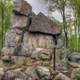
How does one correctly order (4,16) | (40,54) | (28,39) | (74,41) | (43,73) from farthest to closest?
(74,41)
(4,16)
(28,39)
(40,54)
(43,73)

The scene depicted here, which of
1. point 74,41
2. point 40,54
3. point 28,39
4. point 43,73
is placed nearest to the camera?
point 43,73

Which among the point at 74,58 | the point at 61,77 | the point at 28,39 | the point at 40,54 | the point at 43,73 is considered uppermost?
the point at 28,39

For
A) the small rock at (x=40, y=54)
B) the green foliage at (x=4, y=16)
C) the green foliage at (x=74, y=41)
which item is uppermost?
the green foliage at (x=4, y=16)

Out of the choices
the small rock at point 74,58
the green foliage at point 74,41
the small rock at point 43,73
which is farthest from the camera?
the green foliage at point 74,41

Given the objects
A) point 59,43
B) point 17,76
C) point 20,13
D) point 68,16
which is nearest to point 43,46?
point 59,43

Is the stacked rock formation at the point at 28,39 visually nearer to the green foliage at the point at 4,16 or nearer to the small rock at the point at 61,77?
the small rock at the point at 61,77

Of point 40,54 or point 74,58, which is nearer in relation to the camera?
point 40,54

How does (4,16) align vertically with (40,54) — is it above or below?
above

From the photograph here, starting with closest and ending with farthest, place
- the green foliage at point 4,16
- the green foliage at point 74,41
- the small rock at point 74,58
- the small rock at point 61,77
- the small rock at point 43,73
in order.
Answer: the small rock at point 61,77 < the small rock at point 43,73 < the small rock at point 74,58 < the green foliage at point 4,16 < the green foliage at point 74,41

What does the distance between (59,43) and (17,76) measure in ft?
12.8

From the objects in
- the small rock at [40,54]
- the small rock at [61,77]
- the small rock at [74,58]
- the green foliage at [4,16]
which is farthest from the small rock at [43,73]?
the green foliage at [4,16]

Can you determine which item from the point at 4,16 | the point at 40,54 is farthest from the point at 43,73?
the point at 4,16

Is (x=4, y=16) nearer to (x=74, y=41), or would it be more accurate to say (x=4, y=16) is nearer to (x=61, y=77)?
(x=74, y=41)

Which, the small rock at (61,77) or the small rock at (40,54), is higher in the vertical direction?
the small rock at (40,54)
